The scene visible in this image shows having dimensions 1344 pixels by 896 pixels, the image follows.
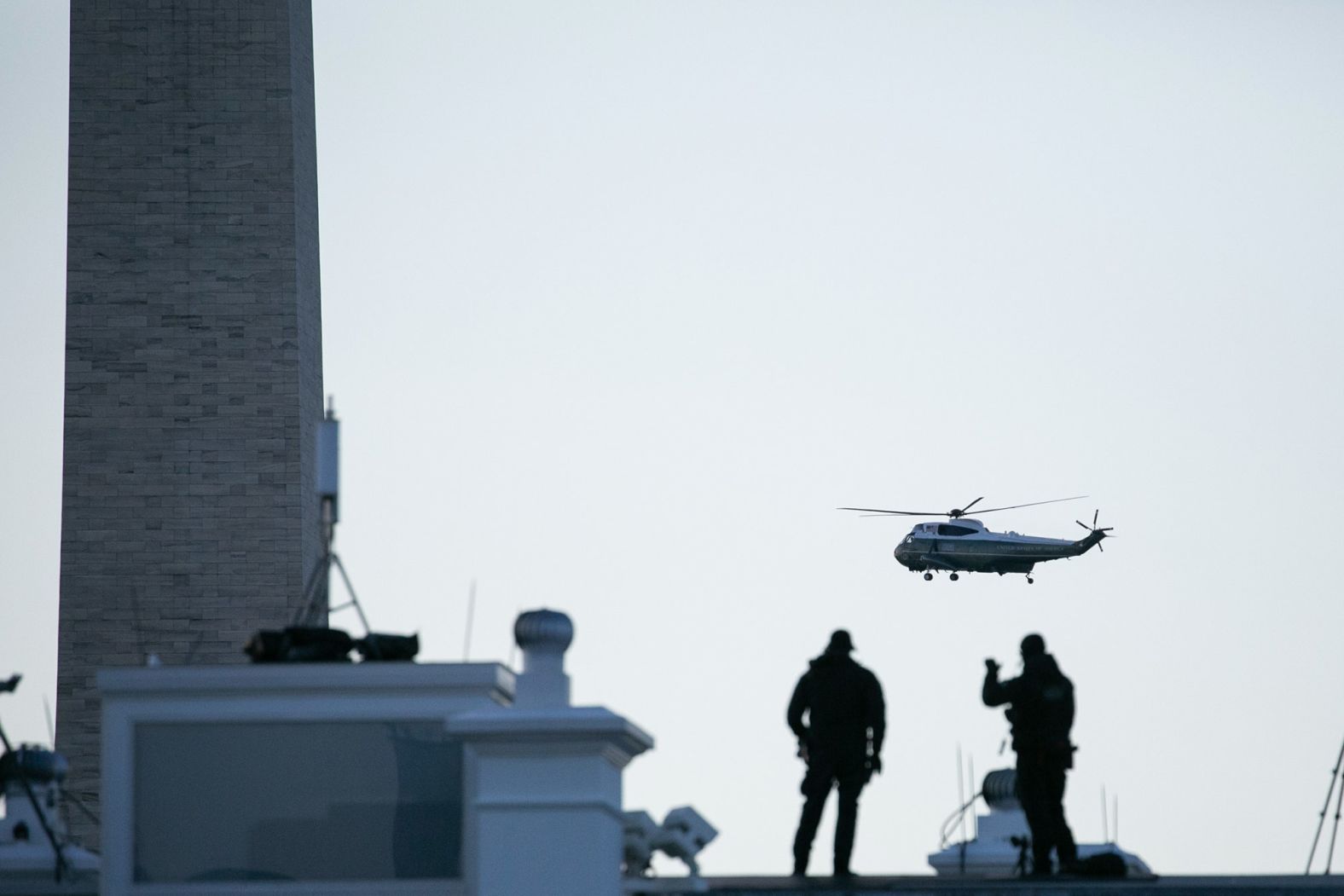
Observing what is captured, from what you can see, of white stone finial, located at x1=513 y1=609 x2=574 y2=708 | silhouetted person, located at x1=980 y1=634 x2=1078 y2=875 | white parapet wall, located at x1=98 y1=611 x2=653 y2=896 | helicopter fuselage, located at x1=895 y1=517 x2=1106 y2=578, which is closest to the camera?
white stone finial, located at x1=513 y1=609 x2=574 y2=708

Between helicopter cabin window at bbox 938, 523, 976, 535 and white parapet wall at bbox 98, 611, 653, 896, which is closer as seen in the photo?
white parapet wall at bbox 98, 611, 653, 896

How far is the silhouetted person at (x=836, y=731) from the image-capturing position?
18141 millimetres

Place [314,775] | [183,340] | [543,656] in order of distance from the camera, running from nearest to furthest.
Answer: [543,656], [314,775], [183,340]

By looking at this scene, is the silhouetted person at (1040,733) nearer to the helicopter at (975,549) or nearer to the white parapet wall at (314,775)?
the white parapet wall at (314,775)

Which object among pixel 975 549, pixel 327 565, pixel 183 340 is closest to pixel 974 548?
pixel 975 549

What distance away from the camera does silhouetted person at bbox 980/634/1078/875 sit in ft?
59.3

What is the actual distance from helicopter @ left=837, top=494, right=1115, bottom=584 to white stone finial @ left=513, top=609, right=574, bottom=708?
56.5m

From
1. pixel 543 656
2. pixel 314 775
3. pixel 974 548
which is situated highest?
pixel 974 548

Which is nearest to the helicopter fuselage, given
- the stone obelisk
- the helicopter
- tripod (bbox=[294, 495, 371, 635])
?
the helicopter

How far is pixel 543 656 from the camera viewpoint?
16328mm

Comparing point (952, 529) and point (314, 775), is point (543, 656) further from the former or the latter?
point (952, 529)

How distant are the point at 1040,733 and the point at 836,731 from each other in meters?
1.27

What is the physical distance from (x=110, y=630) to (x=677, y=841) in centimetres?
2803

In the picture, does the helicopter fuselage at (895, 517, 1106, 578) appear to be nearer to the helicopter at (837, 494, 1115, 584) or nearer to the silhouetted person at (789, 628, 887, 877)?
the helicopter at (837, 494, 1115, 584)
